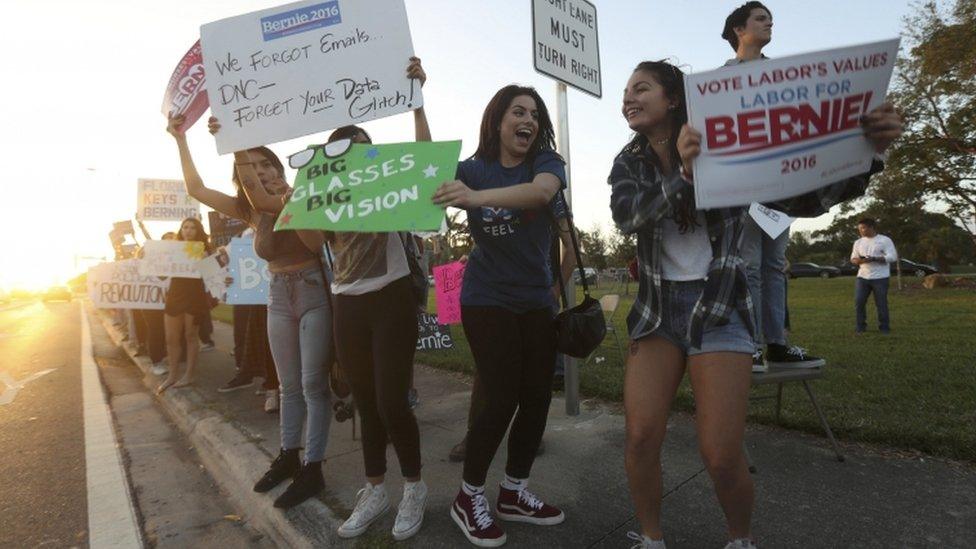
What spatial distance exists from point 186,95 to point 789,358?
3.74 metres

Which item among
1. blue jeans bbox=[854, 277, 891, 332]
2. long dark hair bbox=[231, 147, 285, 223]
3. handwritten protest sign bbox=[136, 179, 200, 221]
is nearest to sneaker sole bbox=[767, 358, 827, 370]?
long dark hair bbox=[231, 147, 285, 223]

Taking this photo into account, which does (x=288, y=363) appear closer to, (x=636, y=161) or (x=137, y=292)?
(x=636, y=161)

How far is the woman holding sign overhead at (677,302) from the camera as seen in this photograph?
1857mm

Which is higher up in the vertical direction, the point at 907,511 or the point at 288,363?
the point at 288,363

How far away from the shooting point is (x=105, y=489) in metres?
3.65

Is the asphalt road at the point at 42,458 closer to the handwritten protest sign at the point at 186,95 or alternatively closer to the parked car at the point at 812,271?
the handwritten protest sign at the point at 186,95

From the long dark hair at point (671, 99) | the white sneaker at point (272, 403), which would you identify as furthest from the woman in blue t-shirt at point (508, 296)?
the white sneaker at point (272, 403)

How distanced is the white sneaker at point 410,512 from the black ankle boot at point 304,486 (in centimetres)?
63

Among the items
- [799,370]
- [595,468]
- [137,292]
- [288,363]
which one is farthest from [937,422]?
[137,292]

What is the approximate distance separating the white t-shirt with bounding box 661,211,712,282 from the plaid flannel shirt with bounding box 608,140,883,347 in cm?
2

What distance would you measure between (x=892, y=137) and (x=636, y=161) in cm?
77

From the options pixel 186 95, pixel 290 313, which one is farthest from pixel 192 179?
pixel 290 313

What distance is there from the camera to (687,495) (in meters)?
2.77

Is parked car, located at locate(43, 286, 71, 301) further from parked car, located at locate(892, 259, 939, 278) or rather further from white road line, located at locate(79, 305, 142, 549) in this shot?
parked car, located at locate(892, 259, 939, 278)
